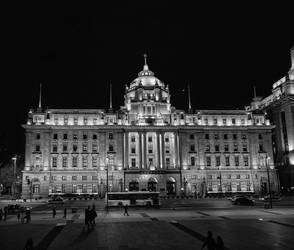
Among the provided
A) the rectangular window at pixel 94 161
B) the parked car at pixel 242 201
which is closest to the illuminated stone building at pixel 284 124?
the parked car at pixel 242 201

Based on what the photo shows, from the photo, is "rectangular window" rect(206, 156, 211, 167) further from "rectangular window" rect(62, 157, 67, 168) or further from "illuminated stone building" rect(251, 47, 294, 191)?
"rectangular window" rect(62, 157, 67, 168)

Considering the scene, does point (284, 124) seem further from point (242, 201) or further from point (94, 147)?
point (94, 147)

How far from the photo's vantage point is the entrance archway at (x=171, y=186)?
11606 centimetres

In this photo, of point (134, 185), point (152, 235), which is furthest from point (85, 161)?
point (152, 235)

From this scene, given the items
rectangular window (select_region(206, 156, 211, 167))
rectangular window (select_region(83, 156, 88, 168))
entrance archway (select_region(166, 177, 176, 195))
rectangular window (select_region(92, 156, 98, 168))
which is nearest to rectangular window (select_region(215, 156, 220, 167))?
rectangular window (select_region(206, 156, 211, 167))

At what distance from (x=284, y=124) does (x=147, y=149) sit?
46.7m

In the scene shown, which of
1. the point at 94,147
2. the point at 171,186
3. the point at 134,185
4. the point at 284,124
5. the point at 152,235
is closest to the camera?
the point at 152,235

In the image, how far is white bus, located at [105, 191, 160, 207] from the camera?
69.6 metres

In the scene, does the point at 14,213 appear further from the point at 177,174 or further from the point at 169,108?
the point at 169,108

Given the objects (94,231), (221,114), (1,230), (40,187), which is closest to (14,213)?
(1,230)

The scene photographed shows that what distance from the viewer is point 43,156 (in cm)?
11438

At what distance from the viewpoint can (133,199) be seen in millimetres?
71062

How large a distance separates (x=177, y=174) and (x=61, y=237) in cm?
8715

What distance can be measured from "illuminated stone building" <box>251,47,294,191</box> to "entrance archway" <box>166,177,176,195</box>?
3683cm
